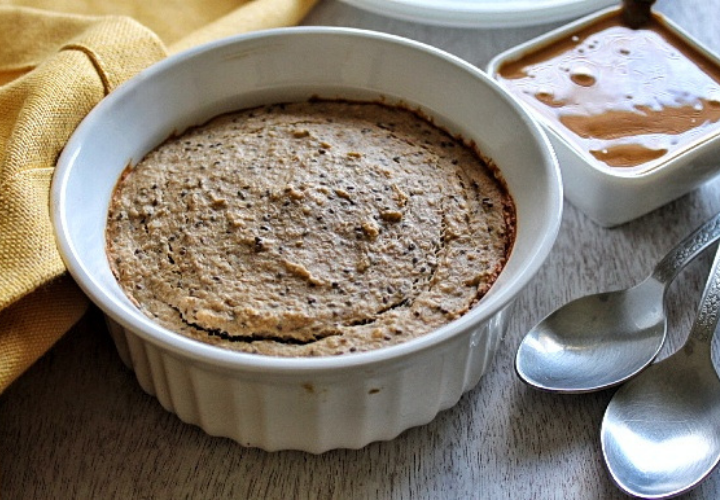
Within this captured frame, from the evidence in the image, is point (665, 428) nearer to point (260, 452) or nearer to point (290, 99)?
point (260, 452)

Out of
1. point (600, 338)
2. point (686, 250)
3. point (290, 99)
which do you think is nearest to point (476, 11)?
point (290, 99)

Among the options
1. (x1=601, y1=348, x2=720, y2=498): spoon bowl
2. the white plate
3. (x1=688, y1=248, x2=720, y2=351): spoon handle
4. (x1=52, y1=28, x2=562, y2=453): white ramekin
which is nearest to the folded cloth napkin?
(x1=52, y1=28, x2=562, y2=453): white ramekin

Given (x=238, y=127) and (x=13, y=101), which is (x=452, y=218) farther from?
(x=13, y=101)

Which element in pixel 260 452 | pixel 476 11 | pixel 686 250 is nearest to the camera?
pixel 260 452

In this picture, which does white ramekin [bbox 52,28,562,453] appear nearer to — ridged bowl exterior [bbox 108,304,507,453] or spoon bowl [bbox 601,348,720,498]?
ridged bowl exterior [bbox 108,304,507,453]

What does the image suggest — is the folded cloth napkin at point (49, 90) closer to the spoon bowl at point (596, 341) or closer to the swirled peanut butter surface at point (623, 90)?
the swirled peanut butter surface at point (623, 90)

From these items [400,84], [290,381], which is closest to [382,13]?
[400,84]
